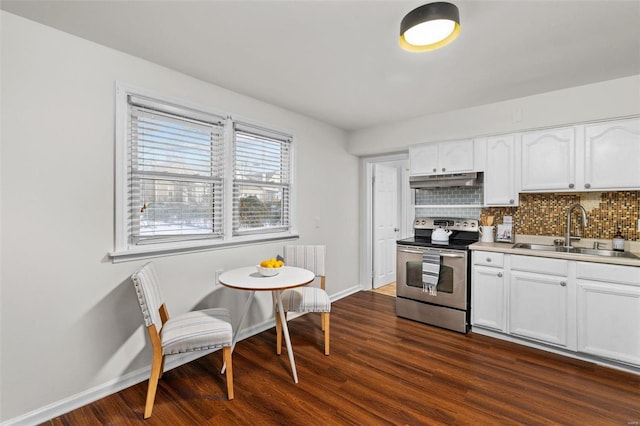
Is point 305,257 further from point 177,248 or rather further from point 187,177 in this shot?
point 187,177

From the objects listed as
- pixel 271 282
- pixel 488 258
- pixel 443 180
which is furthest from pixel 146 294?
pixel 443 180

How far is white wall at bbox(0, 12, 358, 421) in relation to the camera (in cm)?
179

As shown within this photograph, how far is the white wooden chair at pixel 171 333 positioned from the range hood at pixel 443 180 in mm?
2797

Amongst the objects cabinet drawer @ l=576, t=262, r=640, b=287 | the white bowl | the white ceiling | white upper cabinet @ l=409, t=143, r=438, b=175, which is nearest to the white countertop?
cabinet drawer @ l=576, t=262, r=640, b=287

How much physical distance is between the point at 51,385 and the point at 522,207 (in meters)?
4.41

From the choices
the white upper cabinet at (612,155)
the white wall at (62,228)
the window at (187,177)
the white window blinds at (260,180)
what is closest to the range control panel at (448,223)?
the white upper cabinet at (612,155)

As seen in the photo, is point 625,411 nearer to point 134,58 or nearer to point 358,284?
point 358,284

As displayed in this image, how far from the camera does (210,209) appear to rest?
112 inches

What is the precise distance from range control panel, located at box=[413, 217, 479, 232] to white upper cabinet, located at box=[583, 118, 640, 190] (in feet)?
3.80

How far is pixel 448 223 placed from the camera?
388cm

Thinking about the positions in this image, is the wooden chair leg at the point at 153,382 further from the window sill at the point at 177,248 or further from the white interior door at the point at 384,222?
the white interior door at the point at 384,222

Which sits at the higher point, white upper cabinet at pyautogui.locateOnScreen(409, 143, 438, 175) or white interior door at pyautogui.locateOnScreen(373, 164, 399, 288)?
white upper cabinet at pyautogui.locateOnScreen(409, 143, 438, 175)

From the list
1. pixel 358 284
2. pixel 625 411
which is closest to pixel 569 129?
pixel 625 411

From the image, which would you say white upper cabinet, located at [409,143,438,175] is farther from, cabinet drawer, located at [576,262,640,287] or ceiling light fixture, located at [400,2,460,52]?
ceiling light fixture, located at [400,2,460,52]
